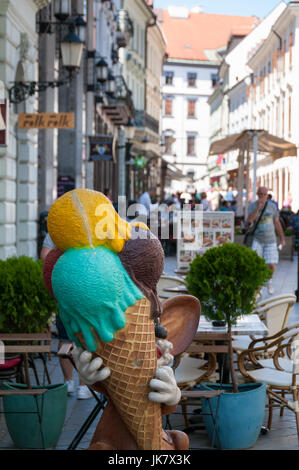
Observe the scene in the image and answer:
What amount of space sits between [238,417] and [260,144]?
17.4 m

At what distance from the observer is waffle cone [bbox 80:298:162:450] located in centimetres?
276

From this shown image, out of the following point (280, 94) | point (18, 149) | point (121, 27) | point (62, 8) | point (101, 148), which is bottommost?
point (18, 149)

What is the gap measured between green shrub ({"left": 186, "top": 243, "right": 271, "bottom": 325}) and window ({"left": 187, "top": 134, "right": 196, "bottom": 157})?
288 feet

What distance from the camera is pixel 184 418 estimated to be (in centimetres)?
616

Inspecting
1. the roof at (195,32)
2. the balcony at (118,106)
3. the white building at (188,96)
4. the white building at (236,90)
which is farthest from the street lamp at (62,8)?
the roof at (195,32)

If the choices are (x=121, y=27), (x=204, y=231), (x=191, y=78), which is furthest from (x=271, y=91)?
(x=191, y=78)

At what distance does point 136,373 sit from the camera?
2.80 metres

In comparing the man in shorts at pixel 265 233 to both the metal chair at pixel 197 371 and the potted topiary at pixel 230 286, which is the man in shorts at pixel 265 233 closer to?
the metal chair at pixel 197 371

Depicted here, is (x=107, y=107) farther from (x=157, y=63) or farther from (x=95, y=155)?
(x=157, y=63)

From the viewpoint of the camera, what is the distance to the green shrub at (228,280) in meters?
5.62

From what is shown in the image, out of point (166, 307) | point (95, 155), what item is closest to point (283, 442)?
point (166, 307)

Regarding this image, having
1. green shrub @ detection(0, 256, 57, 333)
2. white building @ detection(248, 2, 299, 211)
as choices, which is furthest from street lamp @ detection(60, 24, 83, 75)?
white building @ detection(248, 2, 299, 211)

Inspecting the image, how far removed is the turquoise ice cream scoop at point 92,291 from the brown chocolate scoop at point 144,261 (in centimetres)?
4

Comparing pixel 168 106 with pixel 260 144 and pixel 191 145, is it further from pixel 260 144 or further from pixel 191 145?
pixel 260 144
